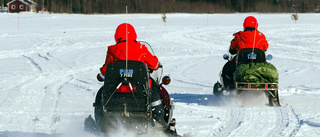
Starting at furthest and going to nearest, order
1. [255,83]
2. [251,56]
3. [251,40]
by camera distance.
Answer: [251,40] < [251,56] < [255,83]

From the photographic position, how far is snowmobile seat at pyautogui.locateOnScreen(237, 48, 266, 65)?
27.2 feet

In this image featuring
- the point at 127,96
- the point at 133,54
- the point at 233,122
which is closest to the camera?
the point at 127,96

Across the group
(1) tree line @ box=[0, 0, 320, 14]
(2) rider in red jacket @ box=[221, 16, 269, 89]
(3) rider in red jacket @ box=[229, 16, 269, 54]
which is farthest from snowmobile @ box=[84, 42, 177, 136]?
(1) tree line @ box=[0, 0, 320, 14]

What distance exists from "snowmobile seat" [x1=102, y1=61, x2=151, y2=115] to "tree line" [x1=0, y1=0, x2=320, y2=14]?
5711 cm

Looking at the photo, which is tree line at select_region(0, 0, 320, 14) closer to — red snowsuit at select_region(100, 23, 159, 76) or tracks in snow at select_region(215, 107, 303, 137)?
tracks in snow at select_region(215, 107, 303, 137)

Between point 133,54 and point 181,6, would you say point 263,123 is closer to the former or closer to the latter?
point 133,54

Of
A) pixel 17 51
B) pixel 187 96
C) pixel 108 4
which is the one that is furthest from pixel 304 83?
pixel 108 4

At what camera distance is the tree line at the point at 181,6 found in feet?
216

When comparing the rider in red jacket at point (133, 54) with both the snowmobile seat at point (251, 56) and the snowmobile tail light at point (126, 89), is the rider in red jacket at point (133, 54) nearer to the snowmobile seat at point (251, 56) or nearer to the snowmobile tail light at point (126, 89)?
the snowmobile tail light at point (126, 89)

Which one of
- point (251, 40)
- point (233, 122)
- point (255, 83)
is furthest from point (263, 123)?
point (251, 40)

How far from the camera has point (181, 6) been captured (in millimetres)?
68438

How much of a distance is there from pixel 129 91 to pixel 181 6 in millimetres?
64021

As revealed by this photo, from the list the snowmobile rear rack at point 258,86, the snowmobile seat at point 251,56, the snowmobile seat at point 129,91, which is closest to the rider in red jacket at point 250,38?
the snowmobile seat at point 251,56

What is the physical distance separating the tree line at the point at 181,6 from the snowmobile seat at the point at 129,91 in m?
57.1
